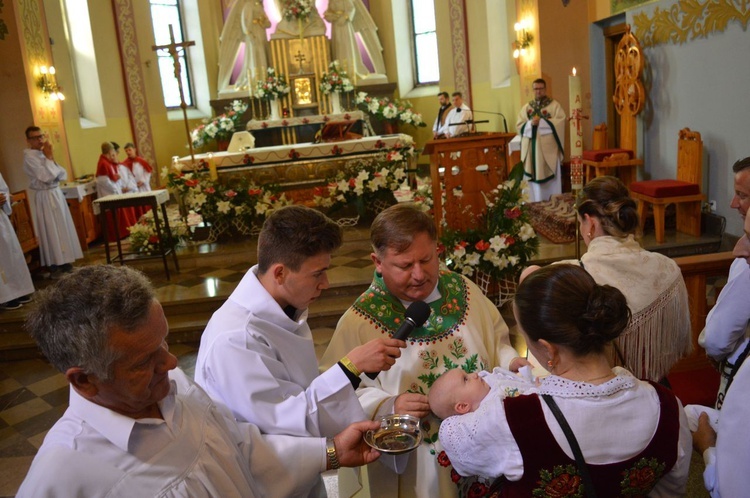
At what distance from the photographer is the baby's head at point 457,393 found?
169cm

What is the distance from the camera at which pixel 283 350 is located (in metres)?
1.78

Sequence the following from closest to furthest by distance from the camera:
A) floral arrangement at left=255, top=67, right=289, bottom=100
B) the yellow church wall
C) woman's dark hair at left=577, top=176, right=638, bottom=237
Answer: woman's dark hair at left=577, top=176, right=638, bottom=237 < the yellow church wall < floral arrangement at left=255, top=67, right=289, bottom=100

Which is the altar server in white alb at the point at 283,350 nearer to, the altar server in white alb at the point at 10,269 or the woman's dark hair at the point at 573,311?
the woman's dark hair at the point at 573,311

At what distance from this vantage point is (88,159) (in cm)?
1080

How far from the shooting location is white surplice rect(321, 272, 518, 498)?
→ 6.06 feet

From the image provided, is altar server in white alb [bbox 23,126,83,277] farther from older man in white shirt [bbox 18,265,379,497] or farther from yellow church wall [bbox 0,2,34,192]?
older man in white shirt [bbox 18,265,379,497]

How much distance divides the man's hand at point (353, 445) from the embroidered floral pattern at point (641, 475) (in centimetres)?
65

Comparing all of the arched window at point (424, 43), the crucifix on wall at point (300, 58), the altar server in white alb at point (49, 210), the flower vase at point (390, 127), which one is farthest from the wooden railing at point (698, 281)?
the arched window at point (424, 43)

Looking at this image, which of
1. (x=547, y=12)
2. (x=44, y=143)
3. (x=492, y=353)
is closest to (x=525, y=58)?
(x=547, y=12)

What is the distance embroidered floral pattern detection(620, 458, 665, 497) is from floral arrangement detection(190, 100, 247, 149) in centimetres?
1236

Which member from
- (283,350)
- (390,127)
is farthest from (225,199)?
(390,127)

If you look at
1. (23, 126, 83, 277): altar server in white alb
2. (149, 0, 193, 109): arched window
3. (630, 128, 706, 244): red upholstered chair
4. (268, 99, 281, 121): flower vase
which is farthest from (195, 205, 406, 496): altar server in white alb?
(149, 0, 193, 109): arched window

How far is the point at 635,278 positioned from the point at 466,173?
2772 millimetres

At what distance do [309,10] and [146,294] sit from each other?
13.3 meters
